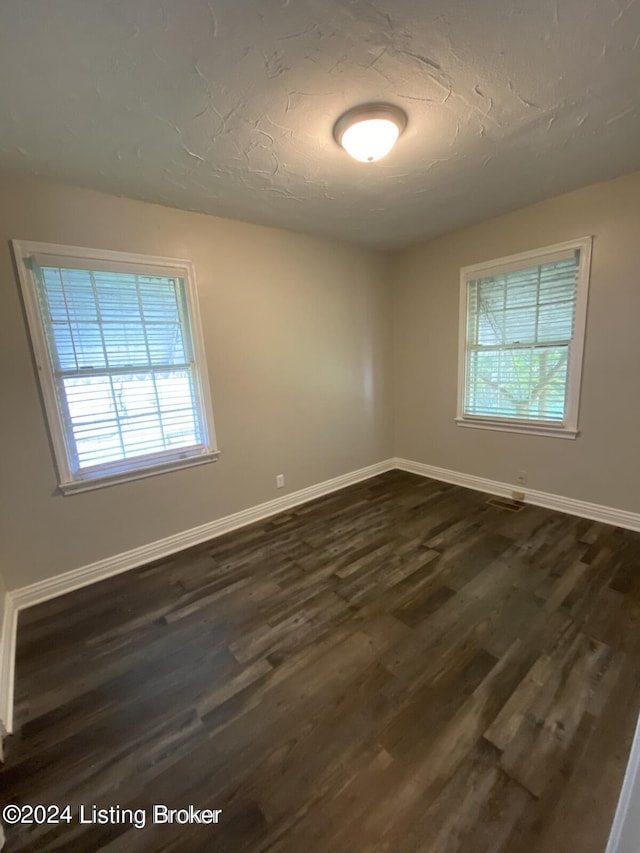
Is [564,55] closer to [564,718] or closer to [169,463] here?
[564,718]

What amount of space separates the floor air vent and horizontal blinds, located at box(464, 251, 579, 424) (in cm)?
80

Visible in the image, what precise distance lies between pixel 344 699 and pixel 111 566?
190cm

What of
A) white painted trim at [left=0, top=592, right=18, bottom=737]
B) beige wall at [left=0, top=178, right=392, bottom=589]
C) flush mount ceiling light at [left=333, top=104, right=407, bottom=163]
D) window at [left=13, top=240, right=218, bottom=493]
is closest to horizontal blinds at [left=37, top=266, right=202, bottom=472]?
window at [left=13, top=240, right=218, bottom=493]

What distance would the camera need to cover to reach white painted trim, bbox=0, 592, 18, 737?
144cm

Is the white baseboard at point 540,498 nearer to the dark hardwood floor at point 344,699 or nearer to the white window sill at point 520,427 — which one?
the dark hardwood floor at point 344,699

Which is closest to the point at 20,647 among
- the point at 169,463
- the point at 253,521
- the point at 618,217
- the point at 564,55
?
the point at 169,463

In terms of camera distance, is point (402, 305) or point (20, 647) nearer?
point (20, 647)

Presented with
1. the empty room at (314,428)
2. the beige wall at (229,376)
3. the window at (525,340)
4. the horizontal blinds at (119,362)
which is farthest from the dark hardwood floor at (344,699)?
the window at (525,340)

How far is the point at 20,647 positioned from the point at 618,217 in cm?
469

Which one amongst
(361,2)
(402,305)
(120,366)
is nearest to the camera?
(361,2)

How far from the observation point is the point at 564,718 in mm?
1342

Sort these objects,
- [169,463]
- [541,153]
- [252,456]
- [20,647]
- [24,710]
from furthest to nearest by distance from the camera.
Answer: [252,456] < [169,463] < [541,153] < [20,647] < [24,710]

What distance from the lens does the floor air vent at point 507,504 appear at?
3.11 metres

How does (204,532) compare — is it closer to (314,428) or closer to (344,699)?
(314,428)
